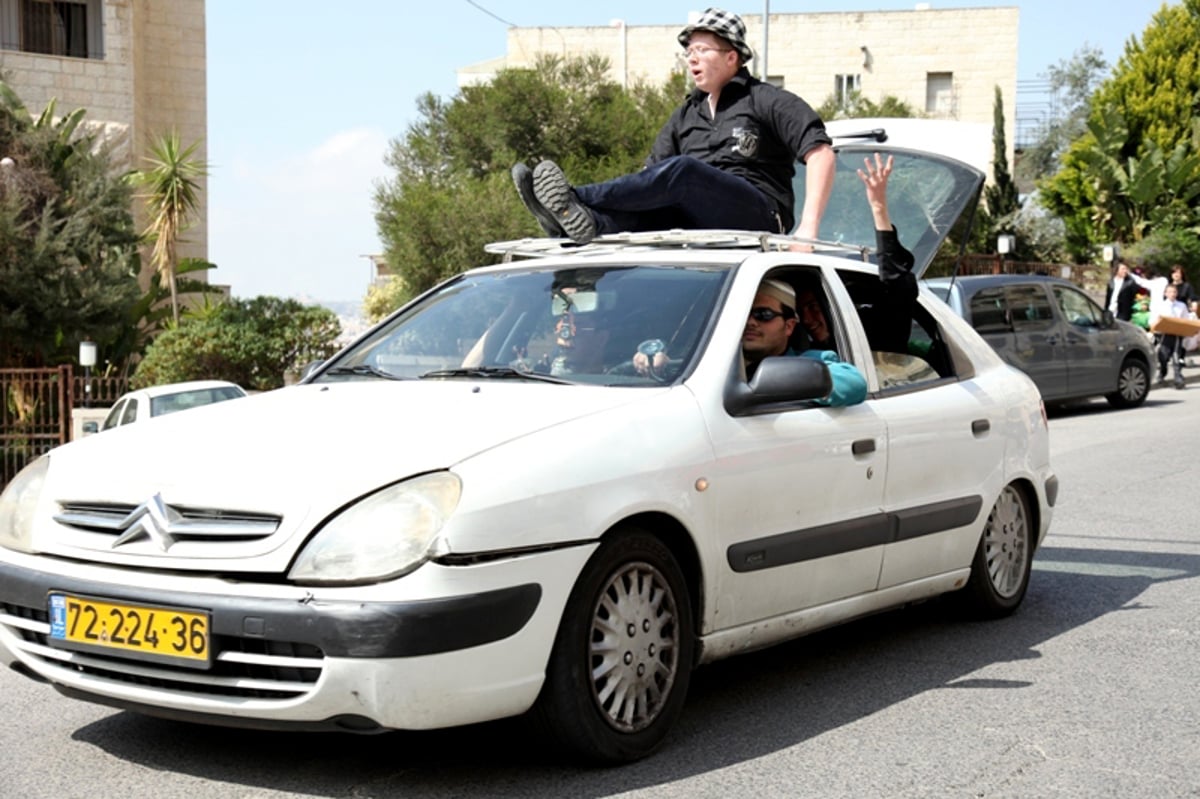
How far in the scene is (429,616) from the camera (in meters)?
3.90

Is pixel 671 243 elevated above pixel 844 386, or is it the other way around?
pixel 671 243

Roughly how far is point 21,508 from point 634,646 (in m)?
1.86

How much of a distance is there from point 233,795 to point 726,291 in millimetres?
2306

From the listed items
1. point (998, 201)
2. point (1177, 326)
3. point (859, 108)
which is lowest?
point (1177, 326)

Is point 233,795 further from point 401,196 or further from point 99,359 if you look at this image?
point 401,196

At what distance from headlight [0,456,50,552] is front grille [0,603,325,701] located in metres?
0.41

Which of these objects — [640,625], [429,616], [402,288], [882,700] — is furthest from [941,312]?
[402,288]

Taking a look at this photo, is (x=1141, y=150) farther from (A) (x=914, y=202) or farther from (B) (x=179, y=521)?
(B) (x=179, y=521)

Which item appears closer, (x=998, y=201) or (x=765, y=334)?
(x=765, y=334)

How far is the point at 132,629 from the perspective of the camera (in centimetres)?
411

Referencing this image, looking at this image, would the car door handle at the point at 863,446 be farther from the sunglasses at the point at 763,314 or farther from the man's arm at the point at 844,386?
the sunglasses at the point at 763,314

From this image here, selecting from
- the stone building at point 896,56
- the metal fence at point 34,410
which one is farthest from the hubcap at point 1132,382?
the stone building at point 896,56

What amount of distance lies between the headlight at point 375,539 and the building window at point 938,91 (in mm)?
60552

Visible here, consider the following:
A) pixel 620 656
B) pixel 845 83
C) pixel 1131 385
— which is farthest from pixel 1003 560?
pixel 845 83
